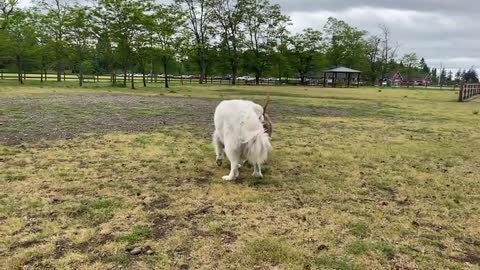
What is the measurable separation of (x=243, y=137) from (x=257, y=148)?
230mm

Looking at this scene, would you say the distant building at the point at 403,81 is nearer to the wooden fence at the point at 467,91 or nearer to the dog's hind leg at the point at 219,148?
the wooden fence at the point at 467,91

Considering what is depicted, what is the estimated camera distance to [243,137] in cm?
495

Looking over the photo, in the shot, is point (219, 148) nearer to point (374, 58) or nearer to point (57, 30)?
point (57, 30)

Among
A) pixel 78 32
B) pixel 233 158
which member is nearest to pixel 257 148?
pixel 233 158

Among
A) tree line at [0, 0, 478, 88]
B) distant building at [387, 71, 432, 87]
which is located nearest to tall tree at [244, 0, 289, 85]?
tree line at [0, 0, 478, 88]

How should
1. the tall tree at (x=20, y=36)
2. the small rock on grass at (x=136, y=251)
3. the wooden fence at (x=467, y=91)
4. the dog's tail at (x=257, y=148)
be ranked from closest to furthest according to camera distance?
the small rock on grass at (x=136, y=251) → the dog's tail at (x=257, y=148) → the wooden fence at (x=467, y=91) → the tall tree at (x=20, y=36)

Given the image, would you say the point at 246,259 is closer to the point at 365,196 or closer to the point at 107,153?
the point at 365,196

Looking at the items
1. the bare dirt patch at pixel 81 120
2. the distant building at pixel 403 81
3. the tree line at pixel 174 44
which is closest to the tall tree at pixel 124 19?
the tree line at pixel 174 44

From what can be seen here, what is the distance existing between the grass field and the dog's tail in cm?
35

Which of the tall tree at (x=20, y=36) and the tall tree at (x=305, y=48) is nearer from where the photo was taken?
the tall tree at (x=20, y=36)

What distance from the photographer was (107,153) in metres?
6.47

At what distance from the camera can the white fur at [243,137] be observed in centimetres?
492

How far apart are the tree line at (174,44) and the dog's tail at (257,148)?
2456 cm

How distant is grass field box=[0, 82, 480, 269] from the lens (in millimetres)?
3080
